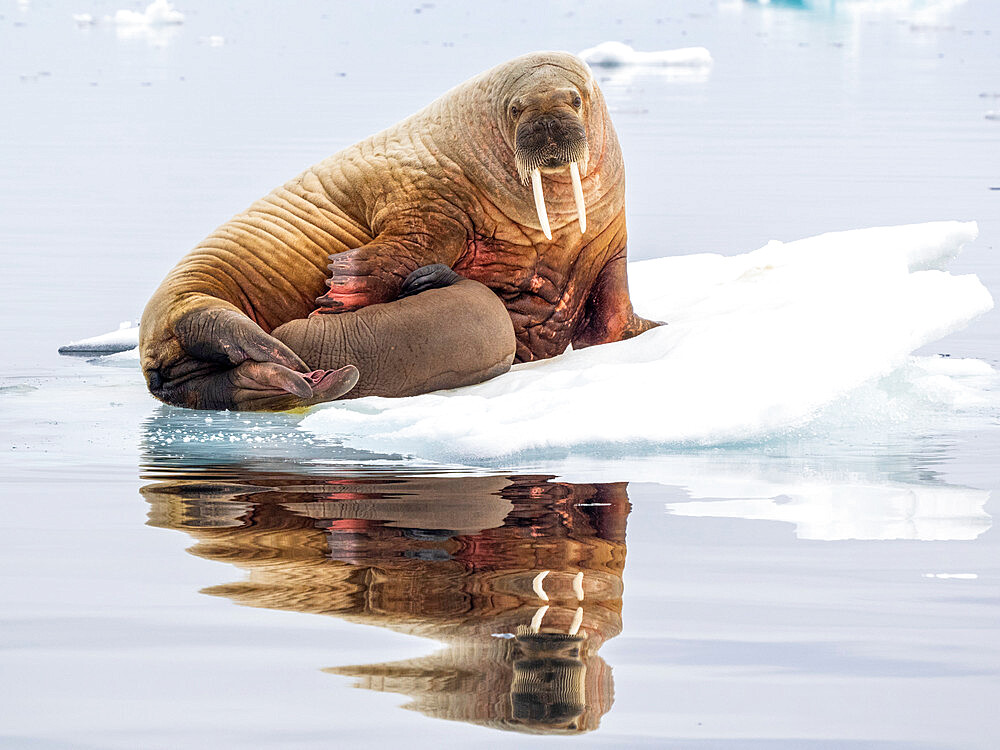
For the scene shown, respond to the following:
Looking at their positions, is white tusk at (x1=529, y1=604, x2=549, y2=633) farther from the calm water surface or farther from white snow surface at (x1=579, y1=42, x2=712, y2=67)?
white snow surface at (x1=579, y1=42, x2=712, y2=67)

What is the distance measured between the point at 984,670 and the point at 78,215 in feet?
34.3

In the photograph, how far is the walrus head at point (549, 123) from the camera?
6598 millimetres

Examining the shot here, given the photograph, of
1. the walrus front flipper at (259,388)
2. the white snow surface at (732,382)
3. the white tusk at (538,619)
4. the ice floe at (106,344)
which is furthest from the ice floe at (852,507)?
the ice floe at (106,344)

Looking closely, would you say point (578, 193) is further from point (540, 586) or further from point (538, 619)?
point (538, 619)

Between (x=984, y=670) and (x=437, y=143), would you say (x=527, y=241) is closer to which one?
(x=437, y=143)

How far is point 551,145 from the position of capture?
659 centimetres

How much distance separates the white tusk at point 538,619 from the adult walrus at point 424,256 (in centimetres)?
294

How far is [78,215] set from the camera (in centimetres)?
1270

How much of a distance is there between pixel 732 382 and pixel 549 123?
1.40 meters

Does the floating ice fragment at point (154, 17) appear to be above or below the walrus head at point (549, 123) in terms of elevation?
below

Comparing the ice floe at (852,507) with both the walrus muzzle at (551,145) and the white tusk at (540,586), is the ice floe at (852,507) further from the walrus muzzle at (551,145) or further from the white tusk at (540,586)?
the walrus muzzle at (551,145)

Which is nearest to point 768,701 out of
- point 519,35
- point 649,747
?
point 649,747

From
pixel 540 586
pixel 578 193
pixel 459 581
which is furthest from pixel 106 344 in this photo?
pixel 540 586

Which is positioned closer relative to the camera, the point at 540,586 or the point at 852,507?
the point at 540,586
